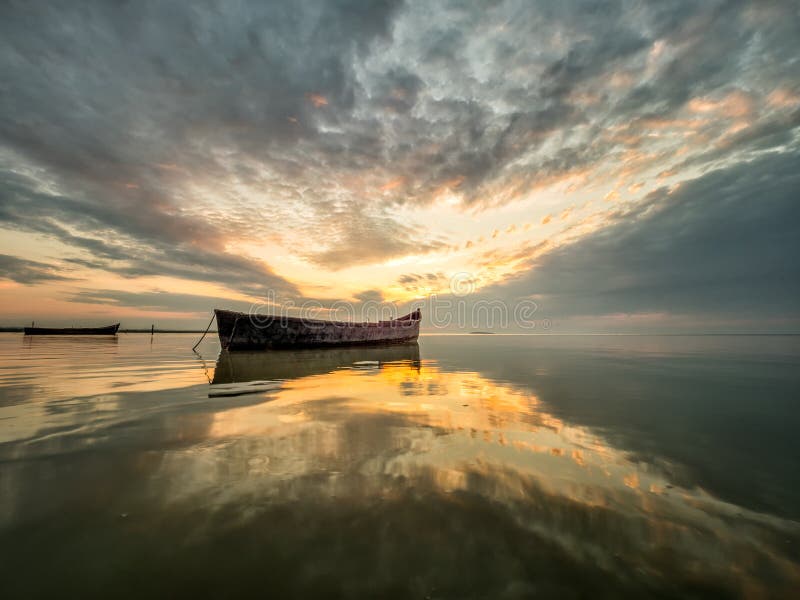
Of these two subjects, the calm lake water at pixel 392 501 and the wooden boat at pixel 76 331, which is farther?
the wooden boat at pixel 76 331

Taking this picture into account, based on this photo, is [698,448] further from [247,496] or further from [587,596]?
[247,496]

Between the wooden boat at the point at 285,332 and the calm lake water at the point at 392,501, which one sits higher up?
the wooden boat at the point at 285,332

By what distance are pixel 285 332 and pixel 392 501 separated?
19332 millimetres

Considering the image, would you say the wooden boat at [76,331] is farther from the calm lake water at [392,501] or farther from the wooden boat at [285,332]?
the calm lake water at [392,501]

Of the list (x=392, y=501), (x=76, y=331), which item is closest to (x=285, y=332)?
(x=392, y=501)

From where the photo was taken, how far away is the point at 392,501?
2768 mm

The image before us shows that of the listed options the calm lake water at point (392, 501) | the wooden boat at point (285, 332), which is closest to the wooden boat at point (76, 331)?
the wooden boat at point (285, 332)

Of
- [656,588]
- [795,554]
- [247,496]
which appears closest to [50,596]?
[247,496]

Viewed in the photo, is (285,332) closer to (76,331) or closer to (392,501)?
(392,501)

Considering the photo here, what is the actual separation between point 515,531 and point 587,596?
61cm

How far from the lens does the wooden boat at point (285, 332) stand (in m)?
18.7

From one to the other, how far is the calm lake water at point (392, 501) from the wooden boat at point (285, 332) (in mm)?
13029

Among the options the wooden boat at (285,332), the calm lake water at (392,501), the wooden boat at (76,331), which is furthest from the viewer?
the wooden boat at (76,331)

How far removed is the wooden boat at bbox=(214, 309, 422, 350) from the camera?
1872 cm
